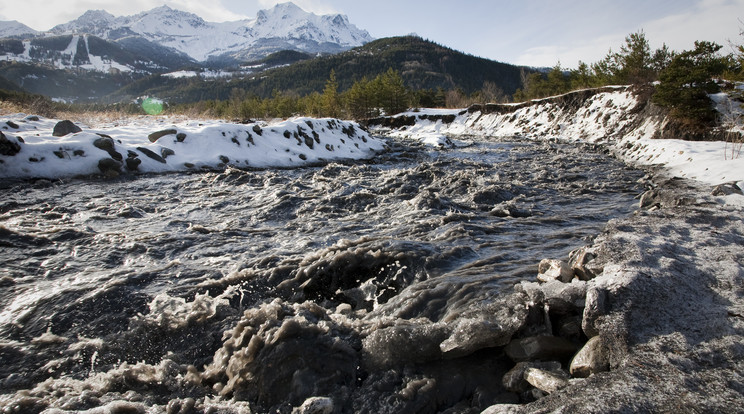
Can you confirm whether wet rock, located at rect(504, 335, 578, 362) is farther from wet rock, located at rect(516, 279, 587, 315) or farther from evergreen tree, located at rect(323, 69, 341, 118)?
evergreen tree, located at rect(323, 69, 341, 118)

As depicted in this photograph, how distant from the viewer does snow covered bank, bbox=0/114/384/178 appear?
33.2ft

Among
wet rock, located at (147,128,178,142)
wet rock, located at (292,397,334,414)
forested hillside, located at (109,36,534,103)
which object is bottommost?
wet rock, located at (292,397,334,414)

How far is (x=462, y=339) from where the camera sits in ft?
9.19

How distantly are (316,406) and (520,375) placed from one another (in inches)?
60.7

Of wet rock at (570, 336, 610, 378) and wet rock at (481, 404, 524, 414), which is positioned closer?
wet rock at (481, 404, 524, 414)

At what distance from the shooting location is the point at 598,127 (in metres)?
25.9

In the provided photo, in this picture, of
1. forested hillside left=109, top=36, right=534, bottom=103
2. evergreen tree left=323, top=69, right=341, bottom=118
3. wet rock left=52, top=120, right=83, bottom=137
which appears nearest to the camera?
wet rock left=52, top=120, right=83, bottom=137

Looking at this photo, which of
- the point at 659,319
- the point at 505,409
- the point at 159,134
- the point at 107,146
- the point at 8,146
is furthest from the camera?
the point at 159,134

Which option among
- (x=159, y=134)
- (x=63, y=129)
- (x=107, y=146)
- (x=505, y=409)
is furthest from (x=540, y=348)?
(x=63, y=129)

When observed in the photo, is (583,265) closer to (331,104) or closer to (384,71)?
(331,104)

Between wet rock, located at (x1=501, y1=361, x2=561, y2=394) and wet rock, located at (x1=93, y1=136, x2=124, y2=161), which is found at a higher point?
wet rock, located at (x1=93, y1=136, x2=124, y2=161)

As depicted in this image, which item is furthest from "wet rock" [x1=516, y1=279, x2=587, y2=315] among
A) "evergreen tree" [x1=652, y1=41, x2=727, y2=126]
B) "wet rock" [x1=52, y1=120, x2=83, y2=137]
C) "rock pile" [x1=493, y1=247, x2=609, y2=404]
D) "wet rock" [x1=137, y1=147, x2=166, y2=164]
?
"evergreen tree" [x1=652, y1=41, x2=727, y2=126]

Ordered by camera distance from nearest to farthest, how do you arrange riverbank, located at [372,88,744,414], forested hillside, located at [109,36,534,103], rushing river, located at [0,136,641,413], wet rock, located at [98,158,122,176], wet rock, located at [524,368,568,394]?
riverbank, located at [372,88,744,414]
wet rock, located at [524,368,568,394]
rushing river, located at [0,136,641,413]
wet rock, located at [98,158,122,176]
forested hillside, located at [109,36,534,103]

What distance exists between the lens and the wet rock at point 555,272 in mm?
3615
